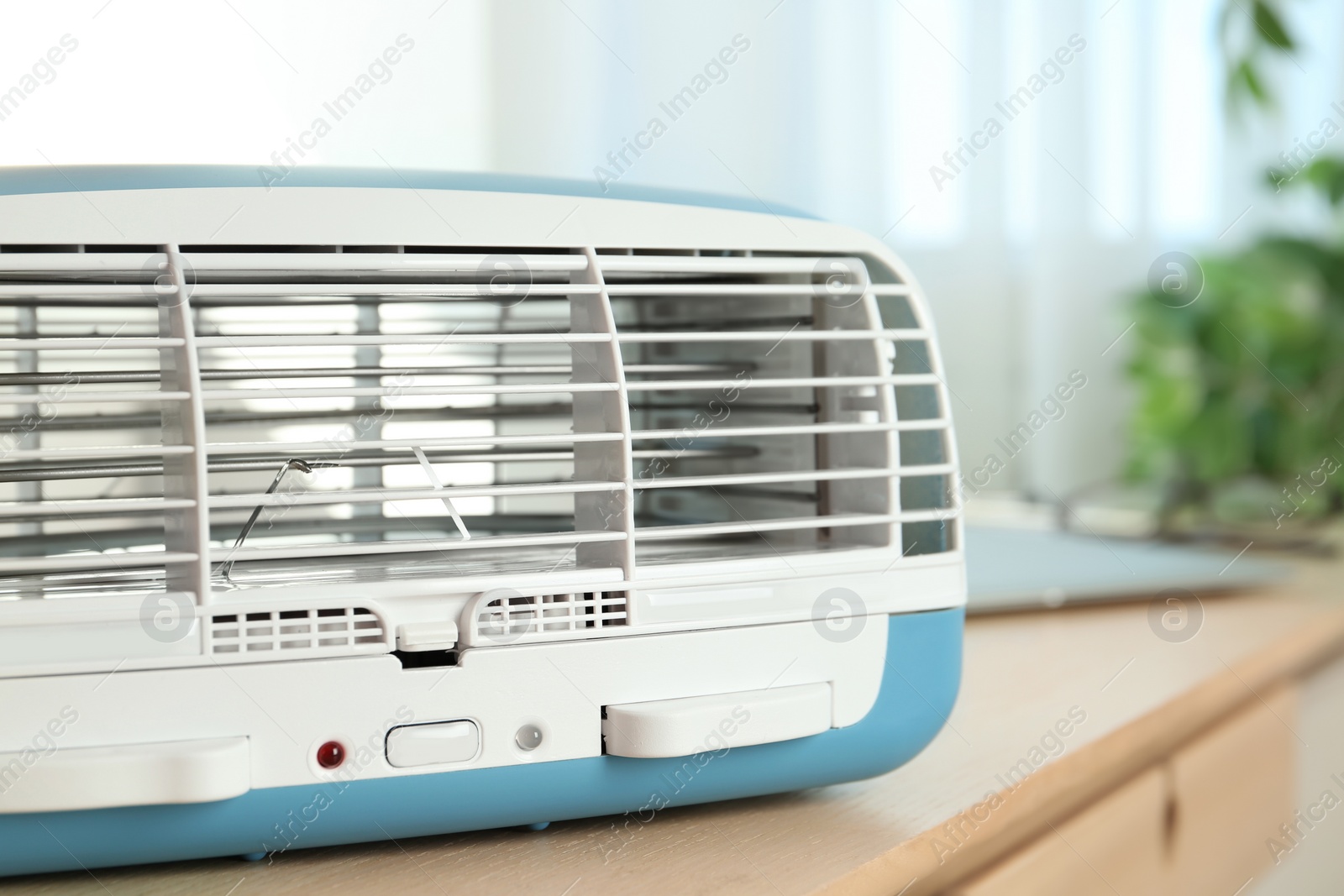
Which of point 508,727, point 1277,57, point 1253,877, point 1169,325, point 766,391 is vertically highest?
point 1277,57

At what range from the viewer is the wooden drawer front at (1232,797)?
33.3 inches

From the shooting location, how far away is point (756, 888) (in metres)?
0.46

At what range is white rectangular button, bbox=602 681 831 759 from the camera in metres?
0.48

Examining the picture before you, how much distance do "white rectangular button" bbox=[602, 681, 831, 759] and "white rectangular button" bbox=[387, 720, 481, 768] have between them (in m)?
0.06

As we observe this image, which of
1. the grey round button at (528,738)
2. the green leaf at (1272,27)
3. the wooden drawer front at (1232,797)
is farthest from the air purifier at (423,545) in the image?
the green leaf at (1272,27)

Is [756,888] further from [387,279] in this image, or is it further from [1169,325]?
[1169,325]

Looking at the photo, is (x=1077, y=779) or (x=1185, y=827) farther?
(x=1185, y=827)

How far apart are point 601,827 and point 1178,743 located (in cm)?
55

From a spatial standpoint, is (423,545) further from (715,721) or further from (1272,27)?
(1272,27)

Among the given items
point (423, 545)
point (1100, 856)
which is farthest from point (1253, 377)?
point (423, 545)

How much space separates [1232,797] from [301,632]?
2.73 ft

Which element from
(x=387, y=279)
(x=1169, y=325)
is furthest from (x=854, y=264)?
(x=1169, y=325)

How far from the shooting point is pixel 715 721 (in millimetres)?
496

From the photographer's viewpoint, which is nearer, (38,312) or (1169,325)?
(38,312)
